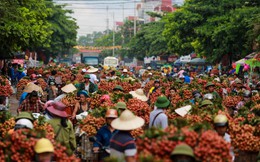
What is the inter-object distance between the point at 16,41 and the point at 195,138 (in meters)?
21.6

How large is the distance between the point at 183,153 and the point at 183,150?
2.4 inches

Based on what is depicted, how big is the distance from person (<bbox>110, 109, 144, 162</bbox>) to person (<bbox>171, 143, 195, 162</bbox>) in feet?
4.43

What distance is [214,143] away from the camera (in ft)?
24.2

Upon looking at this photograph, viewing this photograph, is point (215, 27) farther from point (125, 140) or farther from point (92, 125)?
point (125, 140)

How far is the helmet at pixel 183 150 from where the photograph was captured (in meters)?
6.98

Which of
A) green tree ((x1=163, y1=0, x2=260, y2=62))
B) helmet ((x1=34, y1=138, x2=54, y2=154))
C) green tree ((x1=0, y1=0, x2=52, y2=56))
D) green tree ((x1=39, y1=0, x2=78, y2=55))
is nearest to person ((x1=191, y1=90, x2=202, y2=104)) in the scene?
helmet ((x1=34, y1=138, x2=54, y2=154))

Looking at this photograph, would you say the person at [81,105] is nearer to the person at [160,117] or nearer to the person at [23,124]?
the person at [160,117]

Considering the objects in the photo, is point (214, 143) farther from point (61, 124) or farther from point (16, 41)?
point (16, 41)

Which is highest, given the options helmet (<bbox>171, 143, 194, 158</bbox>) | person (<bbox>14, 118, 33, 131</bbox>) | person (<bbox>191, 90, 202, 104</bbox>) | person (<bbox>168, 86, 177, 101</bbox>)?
helmet (<bbox>171, 143, 194, 158</bbox>)

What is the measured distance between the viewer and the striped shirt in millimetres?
8523

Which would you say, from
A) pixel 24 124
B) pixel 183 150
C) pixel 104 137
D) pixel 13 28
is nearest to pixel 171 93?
pixel 13 28

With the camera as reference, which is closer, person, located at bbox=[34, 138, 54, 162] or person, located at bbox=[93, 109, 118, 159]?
person, located at bbox=[34, 138, 54, 162]

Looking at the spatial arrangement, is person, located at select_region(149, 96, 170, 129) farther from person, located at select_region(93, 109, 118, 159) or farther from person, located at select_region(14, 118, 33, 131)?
person, located at select_region(14, 118, 33, 131)

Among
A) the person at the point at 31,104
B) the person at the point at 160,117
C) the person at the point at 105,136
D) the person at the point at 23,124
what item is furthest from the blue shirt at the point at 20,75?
the person at the point at 23,124
